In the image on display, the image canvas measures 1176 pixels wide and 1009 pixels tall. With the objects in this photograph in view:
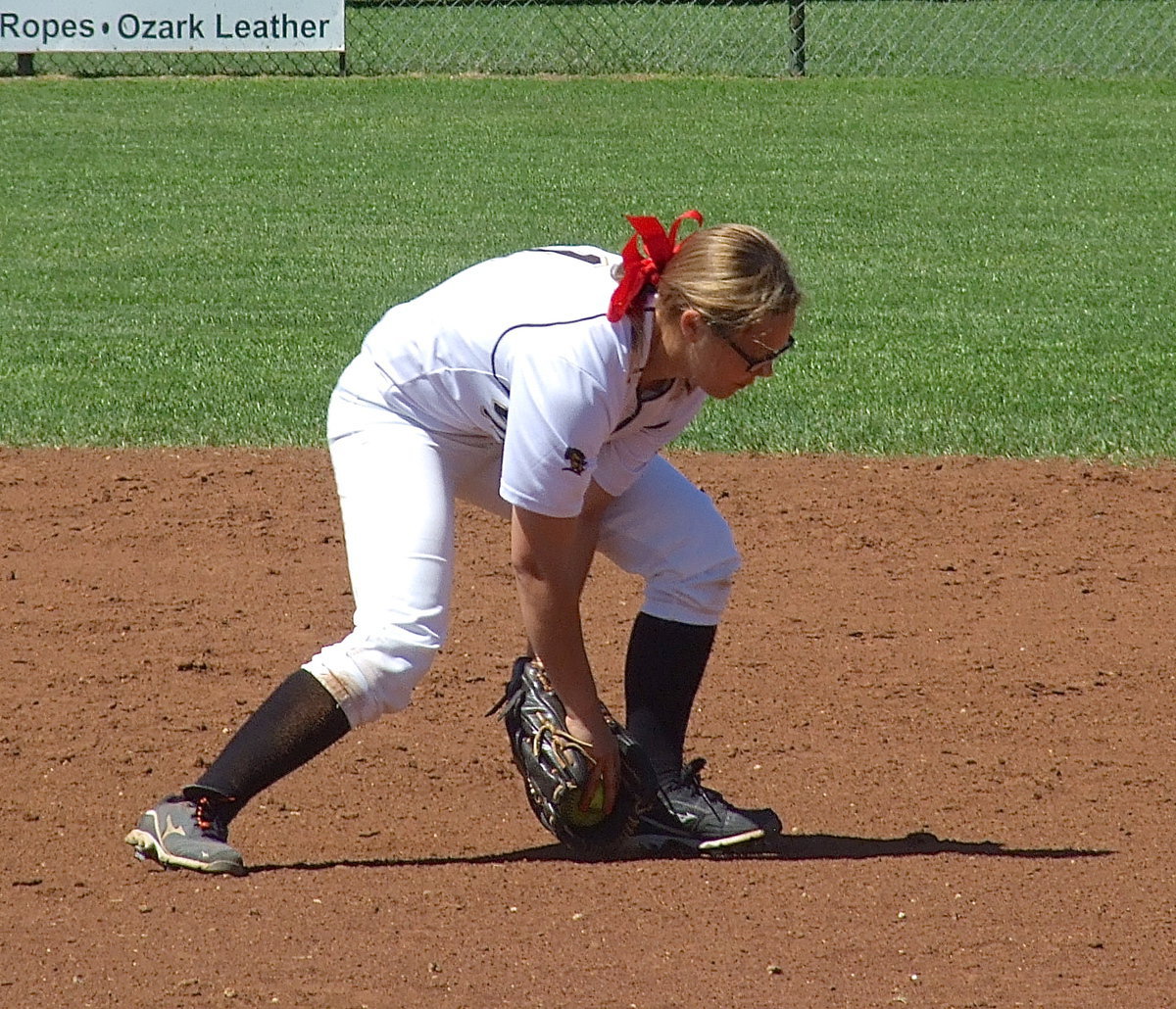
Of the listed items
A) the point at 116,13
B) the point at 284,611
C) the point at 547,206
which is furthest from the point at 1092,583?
the point at 116,13

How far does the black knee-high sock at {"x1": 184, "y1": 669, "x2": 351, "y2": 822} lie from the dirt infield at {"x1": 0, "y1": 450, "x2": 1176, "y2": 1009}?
0.19 m

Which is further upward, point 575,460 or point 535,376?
point 535,376

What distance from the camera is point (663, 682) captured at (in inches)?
164

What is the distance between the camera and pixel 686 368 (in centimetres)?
359

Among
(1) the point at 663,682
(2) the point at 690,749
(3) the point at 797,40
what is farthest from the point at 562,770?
(3) the point at 797,40

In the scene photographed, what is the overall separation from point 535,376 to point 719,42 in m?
16.5

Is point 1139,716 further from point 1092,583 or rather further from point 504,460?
point 504,460

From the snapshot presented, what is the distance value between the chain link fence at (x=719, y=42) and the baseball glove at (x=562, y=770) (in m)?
14.7

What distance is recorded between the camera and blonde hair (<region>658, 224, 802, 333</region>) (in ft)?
11.3

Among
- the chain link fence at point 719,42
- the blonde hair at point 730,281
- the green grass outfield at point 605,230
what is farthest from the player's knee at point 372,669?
the chain link fence at point 719,42

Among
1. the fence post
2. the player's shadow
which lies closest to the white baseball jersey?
the player's shadow

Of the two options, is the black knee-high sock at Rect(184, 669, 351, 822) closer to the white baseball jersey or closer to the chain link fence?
the white baseball jersey

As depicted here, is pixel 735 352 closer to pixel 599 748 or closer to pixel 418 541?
pixel 418 541

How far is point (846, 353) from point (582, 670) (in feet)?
18.2
